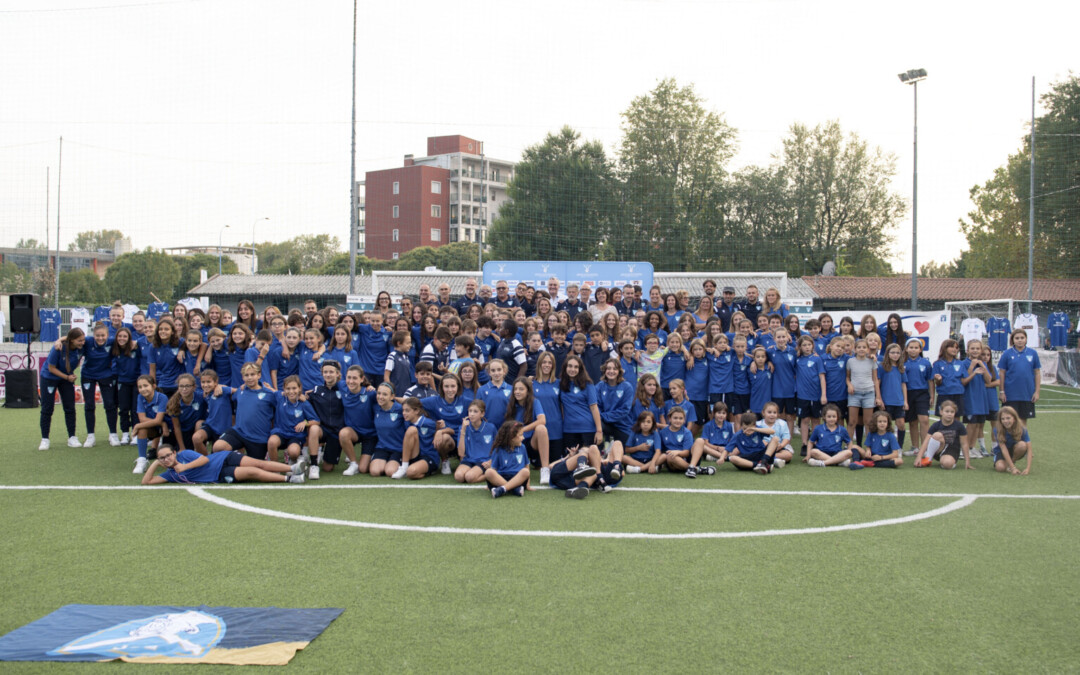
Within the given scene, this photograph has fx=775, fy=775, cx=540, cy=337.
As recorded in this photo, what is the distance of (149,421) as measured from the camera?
7.82 metres

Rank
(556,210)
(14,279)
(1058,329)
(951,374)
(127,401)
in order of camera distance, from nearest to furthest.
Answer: (951,374) → (127,401) → (1058,329) → (556,210) → (14,279)

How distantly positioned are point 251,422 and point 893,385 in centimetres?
704

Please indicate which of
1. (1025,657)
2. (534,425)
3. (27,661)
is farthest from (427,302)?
(1025,657)

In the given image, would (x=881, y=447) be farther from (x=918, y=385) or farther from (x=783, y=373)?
(x=783, y=373)

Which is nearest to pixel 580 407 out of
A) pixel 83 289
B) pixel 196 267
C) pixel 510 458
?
pixel 510 458

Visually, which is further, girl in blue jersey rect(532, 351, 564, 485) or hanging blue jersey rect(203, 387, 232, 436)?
hanging blue jersey rect(203, 387, 232, 436)

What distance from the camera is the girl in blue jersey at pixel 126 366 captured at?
9062 mm

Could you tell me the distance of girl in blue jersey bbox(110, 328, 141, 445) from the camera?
29.7ft

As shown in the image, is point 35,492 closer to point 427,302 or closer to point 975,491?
point 427,302

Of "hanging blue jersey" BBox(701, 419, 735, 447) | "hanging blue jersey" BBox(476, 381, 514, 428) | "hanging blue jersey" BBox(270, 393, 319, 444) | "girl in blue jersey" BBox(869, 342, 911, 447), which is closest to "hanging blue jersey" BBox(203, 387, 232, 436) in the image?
"hanging blue jersey" BBox(270, 393, 319, 444)

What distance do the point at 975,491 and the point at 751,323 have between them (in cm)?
359

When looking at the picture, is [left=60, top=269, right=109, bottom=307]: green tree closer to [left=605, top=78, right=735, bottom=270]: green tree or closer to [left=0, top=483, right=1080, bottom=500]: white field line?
[left=605, top=78, right=735, bottom=270]: green tree

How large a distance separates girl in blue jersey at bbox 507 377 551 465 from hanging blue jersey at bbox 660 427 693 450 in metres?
1.35

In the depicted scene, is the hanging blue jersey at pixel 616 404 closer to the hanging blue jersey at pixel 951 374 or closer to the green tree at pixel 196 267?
the hanging blue jersey at pixel 951 374
